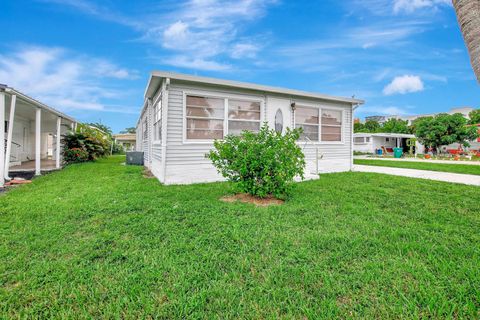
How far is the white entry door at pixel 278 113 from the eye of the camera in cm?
852

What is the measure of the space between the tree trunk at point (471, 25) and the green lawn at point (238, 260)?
177 centimetres

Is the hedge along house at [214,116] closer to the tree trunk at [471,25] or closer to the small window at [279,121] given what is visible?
the small window at [279,121]

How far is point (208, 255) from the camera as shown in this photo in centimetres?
254

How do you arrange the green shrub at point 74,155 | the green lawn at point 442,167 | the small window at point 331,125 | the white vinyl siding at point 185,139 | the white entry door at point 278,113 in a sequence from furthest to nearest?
the green shrub at point 74,155, the green lawn at point 442,167, the small window at point 331,125, the white entry door at point 278,113, the white vinyl siding at point 185,139

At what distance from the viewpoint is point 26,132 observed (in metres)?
14.6

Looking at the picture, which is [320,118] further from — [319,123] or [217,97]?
[217,97]

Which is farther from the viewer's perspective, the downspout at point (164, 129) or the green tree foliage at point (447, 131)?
the green tree foliage at point (447, 131)

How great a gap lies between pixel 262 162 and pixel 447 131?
28262mm

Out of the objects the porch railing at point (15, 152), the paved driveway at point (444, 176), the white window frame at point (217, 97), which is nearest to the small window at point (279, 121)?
the white window frame at point (217, 97)

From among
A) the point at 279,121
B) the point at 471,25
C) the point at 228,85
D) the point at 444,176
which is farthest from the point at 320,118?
the point at 471,25

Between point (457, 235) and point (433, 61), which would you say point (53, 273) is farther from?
point (433, 61)

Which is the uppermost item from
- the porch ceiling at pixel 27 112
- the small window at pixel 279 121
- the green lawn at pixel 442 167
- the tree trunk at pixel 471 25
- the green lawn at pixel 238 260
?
the porch ceiling at pixel 27 112

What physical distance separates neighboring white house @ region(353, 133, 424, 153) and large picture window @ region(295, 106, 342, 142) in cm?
2090

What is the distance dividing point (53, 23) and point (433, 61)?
2474 centimetres
